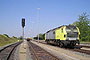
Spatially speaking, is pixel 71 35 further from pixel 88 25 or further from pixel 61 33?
pixel 88 25

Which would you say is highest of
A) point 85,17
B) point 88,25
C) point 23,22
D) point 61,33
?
point 85,17

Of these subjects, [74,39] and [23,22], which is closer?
[23,22]

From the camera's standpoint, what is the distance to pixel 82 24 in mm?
63000

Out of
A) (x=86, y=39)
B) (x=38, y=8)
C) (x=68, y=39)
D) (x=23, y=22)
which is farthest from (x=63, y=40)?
(x=86, y=39)

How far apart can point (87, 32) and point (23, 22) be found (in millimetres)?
41441

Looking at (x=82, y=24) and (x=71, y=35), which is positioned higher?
(x=82, y=24)

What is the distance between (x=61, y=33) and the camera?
22203mm

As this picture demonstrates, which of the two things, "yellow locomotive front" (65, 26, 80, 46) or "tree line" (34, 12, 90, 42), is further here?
"tree line" (34, 12, 90, 42)

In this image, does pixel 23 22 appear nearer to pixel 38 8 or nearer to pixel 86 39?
pixel 38 8

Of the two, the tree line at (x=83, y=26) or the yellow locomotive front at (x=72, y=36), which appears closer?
the yellow locomotive front at (x=72, y=36)

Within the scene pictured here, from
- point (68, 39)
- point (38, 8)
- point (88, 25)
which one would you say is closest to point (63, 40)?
point (68, 39)

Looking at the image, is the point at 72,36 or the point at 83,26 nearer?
the point at 72,36

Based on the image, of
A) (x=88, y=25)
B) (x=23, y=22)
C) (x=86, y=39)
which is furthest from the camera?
(x=88, y=25)

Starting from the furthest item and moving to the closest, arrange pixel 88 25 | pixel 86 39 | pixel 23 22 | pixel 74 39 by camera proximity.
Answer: pixel 88 25, pixel 86 39, pixel 74 39, pixel 23 22
